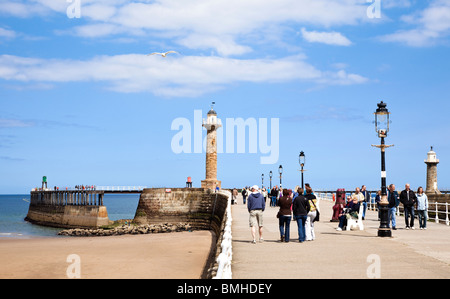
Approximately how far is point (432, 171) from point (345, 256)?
142 ft

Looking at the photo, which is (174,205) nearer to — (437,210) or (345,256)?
(437,210)

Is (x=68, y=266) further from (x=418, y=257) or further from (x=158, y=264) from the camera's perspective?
(x=418, y=257)

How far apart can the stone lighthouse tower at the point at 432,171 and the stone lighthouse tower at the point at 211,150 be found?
22945mm

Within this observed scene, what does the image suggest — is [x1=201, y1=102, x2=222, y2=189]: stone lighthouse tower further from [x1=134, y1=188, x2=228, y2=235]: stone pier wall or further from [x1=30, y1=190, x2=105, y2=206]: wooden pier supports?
[x1=30, y1=190, x2=105, y2=206]: wooden pier supports

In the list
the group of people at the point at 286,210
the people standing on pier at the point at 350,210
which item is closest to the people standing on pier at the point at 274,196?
the people standing on pier at the point at 350,210

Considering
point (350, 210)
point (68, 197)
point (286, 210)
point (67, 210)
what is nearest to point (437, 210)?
point (350, 210)

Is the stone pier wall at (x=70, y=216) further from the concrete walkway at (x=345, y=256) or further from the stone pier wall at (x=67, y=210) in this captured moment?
the concrete walkway at (x=345, y=256)

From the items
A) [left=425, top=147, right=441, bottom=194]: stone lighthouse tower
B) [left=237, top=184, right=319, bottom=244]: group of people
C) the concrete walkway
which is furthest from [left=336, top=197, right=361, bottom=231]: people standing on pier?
[left=425, top=147, right=441, bottom=194]: stone lighthouse tower

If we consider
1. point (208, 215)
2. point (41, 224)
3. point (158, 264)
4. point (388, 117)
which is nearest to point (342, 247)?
point (388, 117)

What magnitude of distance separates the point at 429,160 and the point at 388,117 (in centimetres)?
3766

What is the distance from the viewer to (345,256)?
40.0 ft

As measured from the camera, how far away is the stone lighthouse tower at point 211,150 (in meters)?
60.7

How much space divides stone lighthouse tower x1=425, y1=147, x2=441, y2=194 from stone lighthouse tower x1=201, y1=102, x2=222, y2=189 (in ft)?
75.3

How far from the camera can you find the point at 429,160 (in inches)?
2034
